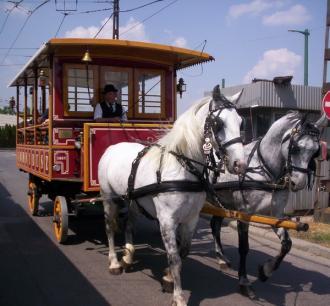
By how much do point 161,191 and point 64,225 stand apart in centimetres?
298

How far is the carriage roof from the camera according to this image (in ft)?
20.6

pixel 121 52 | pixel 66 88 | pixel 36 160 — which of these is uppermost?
pixel 121 52

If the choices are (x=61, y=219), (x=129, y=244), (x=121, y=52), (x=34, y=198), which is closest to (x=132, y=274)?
(x=129, y=244)

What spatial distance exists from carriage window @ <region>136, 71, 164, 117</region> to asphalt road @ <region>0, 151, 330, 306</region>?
6.94 feet

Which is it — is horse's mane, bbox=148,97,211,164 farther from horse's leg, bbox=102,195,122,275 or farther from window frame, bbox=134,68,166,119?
window frame, bbox=134,68,166,119

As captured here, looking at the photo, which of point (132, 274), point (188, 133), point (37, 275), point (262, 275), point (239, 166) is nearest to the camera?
point (239, 166)

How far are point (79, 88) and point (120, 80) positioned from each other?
672 millimetres

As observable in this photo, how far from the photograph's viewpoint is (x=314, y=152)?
4.77 m

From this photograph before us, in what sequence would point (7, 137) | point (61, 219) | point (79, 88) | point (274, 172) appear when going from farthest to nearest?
point (7, 137) < point (79, 88) < point (61, 219) < point (274, 172)

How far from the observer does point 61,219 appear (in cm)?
675

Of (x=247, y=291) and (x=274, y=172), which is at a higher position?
(x=274, y=172)

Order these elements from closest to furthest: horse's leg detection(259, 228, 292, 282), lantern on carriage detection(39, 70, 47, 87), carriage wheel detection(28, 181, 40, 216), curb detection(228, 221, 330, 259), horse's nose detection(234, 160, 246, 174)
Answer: horse's nose detection(234, 160, 246, 174) → horse's leg detection(259, 228, 292, 282) → curb detection(228, 221, 330, 259) → lantern on carriage detection(39, 70, 47, 87) → carriage wheel detection(28, 181, 40, 216)

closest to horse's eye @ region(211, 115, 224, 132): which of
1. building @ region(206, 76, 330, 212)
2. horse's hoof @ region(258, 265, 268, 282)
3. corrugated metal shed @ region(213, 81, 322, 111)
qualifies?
horse's hoof @ region(258, 265, 268, 282)

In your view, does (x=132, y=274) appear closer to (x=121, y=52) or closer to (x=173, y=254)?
(x=173, y=254)
